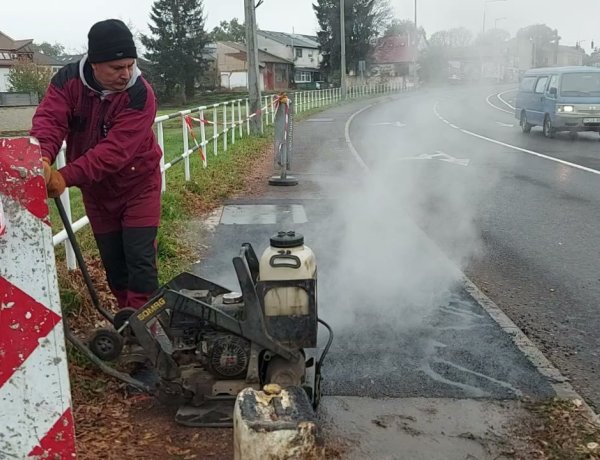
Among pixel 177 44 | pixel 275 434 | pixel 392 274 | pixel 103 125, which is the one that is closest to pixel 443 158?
pixel 392 274

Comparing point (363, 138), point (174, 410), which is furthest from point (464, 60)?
point (174, 410)

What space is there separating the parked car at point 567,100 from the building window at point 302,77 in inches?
2783

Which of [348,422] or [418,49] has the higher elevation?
[418,49]

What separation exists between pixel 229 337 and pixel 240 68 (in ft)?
259

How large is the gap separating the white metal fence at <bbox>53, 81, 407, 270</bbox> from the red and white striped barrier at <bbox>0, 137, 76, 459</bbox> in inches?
91.9

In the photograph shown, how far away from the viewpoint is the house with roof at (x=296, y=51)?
87.2 meters

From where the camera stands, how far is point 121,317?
3479 millimetres

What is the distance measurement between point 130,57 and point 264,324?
56.7 inches

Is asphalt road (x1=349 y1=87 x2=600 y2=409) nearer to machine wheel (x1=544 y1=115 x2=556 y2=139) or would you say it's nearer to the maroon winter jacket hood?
machine wheel (x1=544 y1=115 x2=556 y2=139)

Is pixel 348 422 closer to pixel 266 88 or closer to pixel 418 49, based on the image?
pixel 418 49

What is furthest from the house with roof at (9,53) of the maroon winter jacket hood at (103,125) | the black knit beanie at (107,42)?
the black knit beanie at (107,42)

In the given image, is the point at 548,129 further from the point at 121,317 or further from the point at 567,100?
the point at 121,317

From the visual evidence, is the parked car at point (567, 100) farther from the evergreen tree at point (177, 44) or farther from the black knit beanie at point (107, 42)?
the evergreen tree at point (177, 44)

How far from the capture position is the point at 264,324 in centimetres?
320
